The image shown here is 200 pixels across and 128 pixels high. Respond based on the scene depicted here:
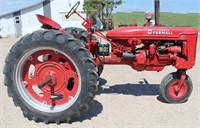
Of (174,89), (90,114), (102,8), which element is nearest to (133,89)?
(174,89)

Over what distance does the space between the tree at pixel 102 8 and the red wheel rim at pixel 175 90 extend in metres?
16.0

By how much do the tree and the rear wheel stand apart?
16.1 meters

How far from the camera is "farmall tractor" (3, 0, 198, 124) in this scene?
332 centimetres

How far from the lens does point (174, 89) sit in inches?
157

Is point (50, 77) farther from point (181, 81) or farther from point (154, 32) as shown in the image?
point (181, 81)

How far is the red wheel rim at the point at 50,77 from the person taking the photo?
3.57 m

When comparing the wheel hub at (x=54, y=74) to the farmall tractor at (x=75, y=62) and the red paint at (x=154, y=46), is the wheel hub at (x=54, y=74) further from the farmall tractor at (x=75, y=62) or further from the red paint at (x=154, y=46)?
the red paint at (x=154, y=46)

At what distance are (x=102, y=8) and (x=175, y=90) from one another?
1721 centimetres

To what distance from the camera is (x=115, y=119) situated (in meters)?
3.62

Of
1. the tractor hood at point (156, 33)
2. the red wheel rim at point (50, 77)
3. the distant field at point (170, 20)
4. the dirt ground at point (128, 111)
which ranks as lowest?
the dirt ground at point (128, 111)

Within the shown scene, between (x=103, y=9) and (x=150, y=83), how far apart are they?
54.0 feet

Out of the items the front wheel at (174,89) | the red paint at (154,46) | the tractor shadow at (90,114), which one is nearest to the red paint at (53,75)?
the tractor shadow at (90,114)

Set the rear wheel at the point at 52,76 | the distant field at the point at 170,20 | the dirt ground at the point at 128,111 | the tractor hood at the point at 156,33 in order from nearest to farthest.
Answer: the rear wheel at the point at 52,76
the dirt ground at the point at 128,111
the tractor hood at the point at 156,33
the distant field at the point at 170,20

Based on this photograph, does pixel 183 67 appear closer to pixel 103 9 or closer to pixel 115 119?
pixel 115 119
